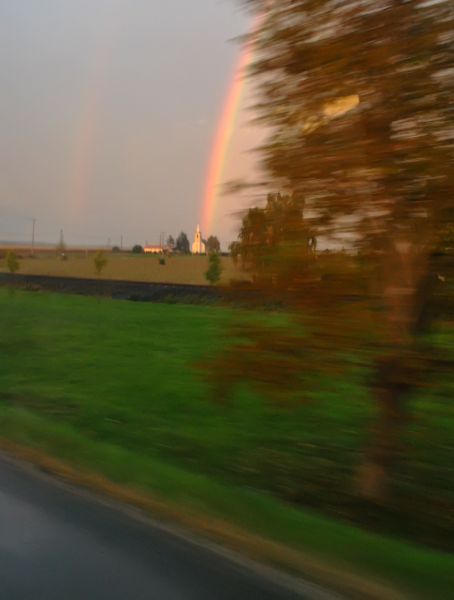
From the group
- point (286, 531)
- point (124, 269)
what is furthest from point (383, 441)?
point (124, 269)

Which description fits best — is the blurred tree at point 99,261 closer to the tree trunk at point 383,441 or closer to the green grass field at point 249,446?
the green grass field at point 249,446

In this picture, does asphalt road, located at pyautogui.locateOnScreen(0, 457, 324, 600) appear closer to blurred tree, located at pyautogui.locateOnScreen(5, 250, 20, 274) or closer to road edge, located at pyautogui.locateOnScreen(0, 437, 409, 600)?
road edge, located at pyautogui.locateOnScreen(0, 437, 409, 600)

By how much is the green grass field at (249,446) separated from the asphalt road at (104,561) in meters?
0.60

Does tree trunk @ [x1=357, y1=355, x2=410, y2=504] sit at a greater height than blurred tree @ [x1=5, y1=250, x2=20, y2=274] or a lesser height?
lesser

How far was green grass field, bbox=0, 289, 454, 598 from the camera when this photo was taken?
6.23 metres

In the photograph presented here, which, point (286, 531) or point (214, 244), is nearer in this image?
point (286, 531)

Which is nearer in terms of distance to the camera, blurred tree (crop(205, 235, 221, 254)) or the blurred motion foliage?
the blurred motion foliage

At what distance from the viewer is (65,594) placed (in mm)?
5113

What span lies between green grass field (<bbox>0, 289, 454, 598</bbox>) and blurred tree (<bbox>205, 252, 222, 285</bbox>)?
52cm

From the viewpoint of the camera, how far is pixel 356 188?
22.1 ft

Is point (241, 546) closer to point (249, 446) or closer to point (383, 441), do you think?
point (383, 441)

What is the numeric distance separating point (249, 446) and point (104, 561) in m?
4.55

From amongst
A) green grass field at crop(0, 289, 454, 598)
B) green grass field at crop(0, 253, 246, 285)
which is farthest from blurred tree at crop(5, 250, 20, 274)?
green grass field at crop(0, 289, 454, 598)

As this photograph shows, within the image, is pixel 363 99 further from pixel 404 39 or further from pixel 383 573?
pixel 383 573
